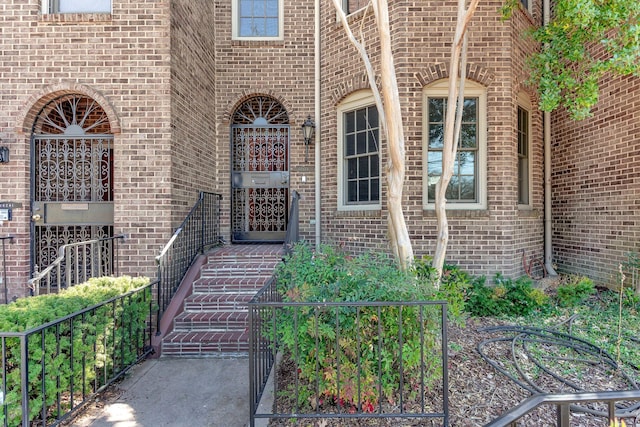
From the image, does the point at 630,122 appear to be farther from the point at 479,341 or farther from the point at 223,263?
the point at 223,263

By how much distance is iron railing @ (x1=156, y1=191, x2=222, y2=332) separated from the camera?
14.9 feet

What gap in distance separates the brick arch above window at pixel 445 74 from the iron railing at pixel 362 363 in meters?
4.23

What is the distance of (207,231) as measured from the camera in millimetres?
6242

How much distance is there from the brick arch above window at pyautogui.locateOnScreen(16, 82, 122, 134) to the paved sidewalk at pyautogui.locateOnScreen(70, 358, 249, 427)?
334 cm

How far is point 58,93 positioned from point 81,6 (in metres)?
Answer: 1.36

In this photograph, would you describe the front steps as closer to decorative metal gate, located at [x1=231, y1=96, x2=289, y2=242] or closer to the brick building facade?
the brick building facade

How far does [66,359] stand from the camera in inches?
112

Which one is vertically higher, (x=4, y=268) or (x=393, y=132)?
(x=393, y=132)

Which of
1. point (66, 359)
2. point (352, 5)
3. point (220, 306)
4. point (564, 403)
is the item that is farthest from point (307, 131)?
point (564, 403)

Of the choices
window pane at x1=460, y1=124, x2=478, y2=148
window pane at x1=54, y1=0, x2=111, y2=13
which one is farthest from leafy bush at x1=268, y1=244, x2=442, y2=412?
window pane at x1=54, y1=0, x2=111, y2=13

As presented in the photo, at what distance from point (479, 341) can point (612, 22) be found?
3.83 meters

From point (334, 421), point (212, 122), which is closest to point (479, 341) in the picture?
point (334, 421)

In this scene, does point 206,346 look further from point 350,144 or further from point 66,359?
point 350,144

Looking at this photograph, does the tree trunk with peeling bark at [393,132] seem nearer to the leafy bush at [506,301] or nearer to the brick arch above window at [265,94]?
the leafy bush at [506,301]
